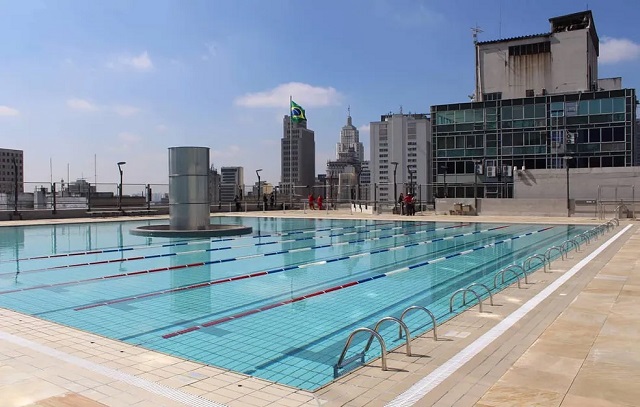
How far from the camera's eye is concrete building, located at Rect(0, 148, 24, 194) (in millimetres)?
28188

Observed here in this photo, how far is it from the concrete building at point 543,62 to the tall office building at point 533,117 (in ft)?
0.31

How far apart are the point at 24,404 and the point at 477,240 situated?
16157mm

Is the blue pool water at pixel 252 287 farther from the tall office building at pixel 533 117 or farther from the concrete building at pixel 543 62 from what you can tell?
the concrete building at pixel 543 62

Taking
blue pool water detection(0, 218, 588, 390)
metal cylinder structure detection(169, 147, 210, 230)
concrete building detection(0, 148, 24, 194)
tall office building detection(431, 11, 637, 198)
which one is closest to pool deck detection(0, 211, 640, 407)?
blue pool water detection(0, 218, 588, 390)

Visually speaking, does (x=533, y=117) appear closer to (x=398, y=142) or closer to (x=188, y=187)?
(x=188, y=187)

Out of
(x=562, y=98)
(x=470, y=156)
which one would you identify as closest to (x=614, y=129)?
(x=562, y=98)

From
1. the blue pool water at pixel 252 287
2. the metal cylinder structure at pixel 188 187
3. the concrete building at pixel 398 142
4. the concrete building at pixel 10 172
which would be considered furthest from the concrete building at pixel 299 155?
the blue pool water at pixel 252 287

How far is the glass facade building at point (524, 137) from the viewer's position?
148 ft

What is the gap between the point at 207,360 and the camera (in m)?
5.42

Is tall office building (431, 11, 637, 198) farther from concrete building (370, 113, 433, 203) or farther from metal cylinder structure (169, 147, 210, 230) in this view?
concrete building (370, 113, 433, 203)

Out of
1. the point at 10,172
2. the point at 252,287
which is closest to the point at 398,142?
the point at 10,172

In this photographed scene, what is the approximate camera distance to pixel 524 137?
4859cm

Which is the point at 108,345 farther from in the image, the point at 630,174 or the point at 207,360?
the point at 630,174

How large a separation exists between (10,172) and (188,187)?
23.4 metres
